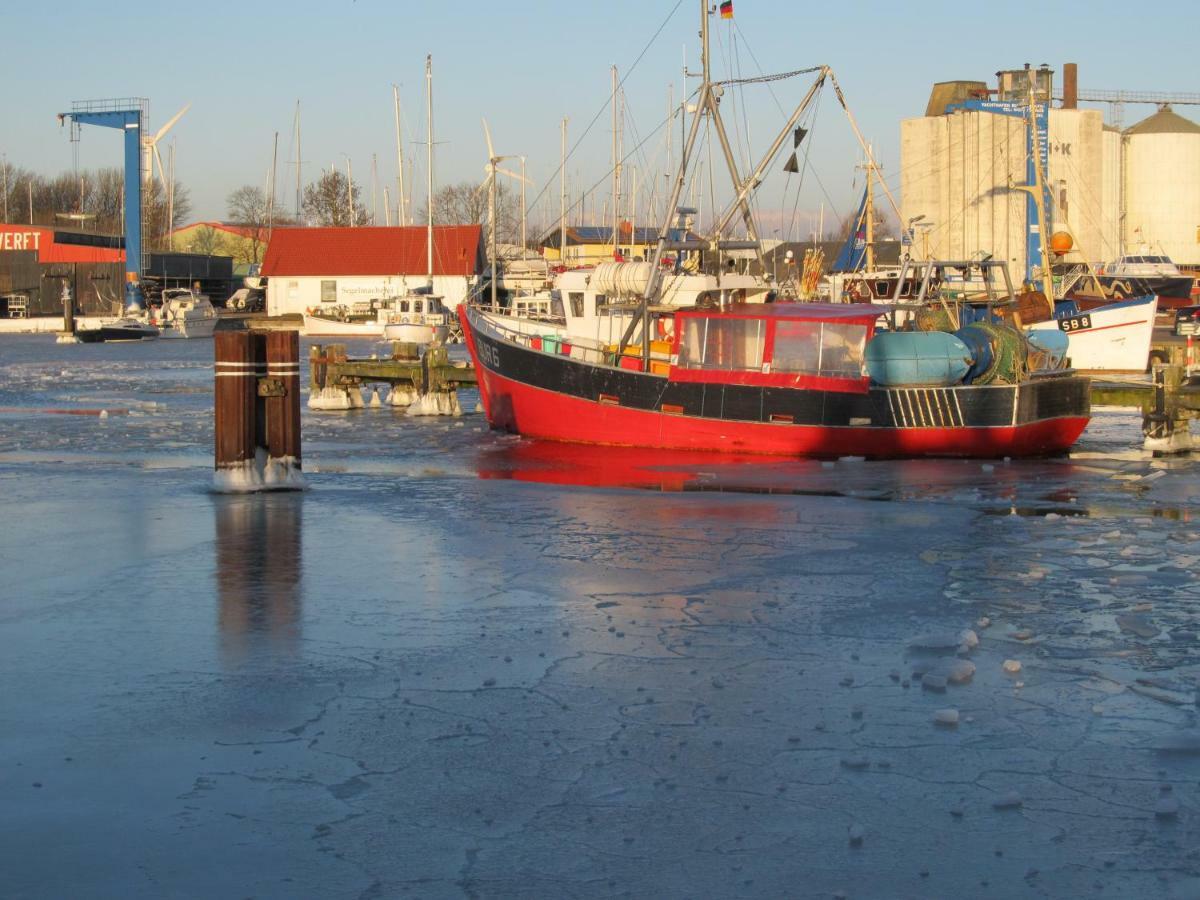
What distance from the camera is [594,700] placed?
24.6 ft

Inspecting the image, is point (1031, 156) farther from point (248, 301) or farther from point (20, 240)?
point (20, 240)

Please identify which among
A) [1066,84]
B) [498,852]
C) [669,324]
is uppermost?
[1066,84]

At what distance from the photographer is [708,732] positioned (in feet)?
22.9

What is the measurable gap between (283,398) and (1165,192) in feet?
285

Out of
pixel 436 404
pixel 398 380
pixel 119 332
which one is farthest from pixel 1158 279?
pixel 119 332

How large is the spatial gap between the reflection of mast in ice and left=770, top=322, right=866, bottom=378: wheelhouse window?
8644 mm

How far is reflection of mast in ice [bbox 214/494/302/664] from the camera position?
8.80m

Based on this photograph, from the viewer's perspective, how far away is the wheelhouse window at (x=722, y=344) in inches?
848

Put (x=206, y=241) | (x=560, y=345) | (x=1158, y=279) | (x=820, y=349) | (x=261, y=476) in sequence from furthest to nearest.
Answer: (x=206, y=241), (x=1158, y=279), (x=560, y=345), (x=820, y=349), (x=261, y=476)

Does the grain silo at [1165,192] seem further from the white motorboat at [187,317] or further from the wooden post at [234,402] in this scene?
Answer: the wooden post at [234,402]

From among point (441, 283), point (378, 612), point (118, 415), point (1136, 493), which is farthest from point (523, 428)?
point (441, 283)

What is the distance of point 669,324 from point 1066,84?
259 ft

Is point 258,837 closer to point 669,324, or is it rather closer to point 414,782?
point 414,782

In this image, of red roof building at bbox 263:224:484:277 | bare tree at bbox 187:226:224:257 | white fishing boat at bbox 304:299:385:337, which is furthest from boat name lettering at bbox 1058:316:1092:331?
bare tree at bbox 187:226:224:257
